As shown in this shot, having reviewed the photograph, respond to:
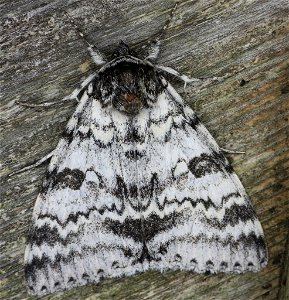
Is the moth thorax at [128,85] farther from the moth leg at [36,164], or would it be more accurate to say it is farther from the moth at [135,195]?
the moth leg at [36,164]

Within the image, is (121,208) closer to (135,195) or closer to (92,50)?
(135,195)

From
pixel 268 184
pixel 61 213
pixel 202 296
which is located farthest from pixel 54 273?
pixel 268 184

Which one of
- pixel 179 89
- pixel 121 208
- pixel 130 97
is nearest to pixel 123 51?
pixel 130 97

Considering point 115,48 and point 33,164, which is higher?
point 115,48

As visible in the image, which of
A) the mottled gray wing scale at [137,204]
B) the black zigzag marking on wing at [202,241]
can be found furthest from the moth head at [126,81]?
the black zigzag marking on wing at [202,241]

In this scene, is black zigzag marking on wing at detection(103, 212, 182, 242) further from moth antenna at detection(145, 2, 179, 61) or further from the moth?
moth antenna at detection(145, 2, 179, 61)

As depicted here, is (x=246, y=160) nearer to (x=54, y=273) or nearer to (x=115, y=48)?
(x=115, y=48)
